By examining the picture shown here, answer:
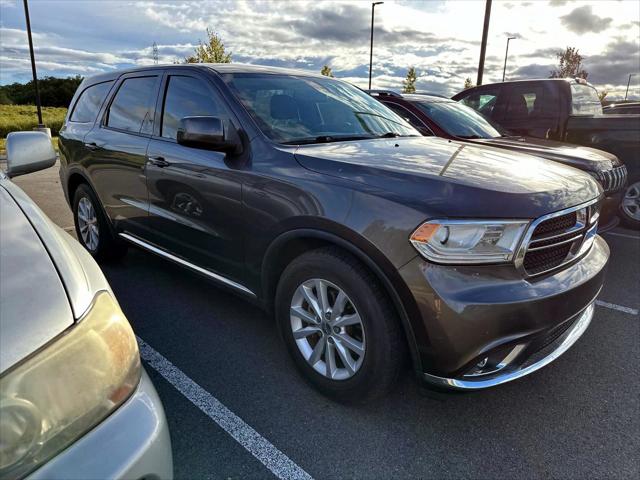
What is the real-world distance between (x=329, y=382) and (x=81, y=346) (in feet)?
4.88

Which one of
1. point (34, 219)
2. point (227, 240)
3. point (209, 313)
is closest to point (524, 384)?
point (227, 240)

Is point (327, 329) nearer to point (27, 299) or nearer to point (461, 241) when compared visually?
point (461, 241)

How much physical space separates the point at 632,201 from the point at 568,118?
140cm

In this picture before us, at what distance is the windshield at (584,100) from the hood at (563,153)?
1.46 meters

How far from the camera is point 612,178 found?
4797mm

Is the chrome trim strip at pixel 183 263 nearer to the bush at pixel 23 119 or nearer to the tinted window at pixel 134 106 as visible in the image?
the tinted window at pixel 134 106

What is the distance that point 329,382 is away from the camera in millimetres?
2432

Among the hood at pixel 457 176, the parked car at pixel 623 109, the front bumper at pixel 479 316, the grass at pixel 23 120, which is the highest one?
the parked car at pixel 623 109

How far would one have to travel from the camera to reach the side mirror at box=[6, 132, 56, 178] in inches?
102

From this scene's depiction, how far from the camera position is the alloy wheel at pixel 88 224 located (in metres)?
4.45

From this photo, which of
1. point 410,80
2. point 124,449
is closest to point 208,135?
point 124,449

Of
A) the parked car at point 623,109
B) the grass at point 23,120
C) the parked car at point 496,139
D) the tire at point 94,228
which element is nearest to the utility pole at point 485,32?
the parked car at point 623,109

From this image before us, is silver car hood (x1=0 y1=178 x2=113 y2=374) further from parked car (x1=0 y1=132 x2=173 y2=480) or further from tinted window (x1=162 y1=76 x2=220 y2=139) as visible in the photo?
tinted window (x1=162 y1=76 x2=220 y2=139)

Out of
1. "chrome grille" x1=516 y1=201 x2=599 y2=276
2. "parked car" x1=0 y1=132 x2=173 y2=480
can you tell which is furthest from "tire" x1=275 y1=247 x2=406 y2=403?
"parked car" x1=0 y1=132 x2=173 y2=480
